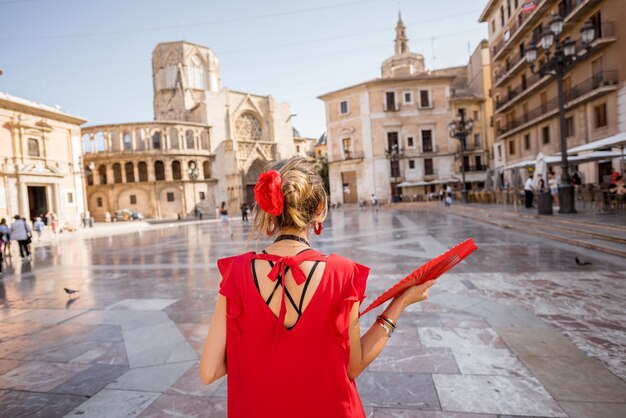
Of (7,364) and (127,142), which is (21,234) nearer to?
(7,364)

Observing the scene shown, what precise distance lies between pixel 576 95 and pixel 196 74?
43.6 m

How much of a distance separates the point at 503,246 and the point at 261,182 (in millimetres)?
8567

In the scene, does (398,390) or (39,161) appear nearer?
(398,390)

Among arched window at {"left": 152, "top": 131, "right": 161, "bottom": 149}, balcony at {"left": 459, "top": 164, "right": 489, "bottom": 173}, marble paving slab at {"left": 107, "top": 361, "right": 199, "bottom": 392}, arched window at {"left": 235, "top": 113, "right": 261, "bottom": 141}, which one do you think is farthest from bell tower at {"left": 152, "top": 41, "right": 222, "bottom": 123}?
marble paving slab at {"left": 107, "top": 361, "right": 199, "bottom": 392}

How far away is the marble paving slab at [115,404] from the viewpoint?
243cm

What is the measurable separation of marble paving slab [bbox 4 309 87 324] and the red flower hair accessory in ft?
15.5

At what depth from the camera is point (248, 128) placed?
161ft

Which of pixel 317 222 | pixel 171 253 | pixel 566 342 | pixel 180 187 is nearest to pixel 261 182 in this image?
pixel 317 222

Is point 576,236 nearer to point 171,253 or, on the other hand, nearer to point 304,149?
point 171,253

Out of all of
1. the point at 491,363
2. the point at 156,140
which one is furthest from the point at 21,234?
the point at 156,140

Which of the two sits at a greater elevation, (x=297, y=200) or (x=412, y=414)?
(x=297, y=200)

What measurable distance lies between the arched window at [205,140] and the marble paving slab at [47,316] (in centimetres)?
4164

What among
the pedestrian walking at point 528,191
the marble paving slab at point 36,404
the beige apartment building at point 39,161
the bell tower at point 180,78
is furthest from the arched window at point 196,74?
the marble paving slab at point 36,404

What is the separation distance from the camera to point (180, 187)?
136 feet
